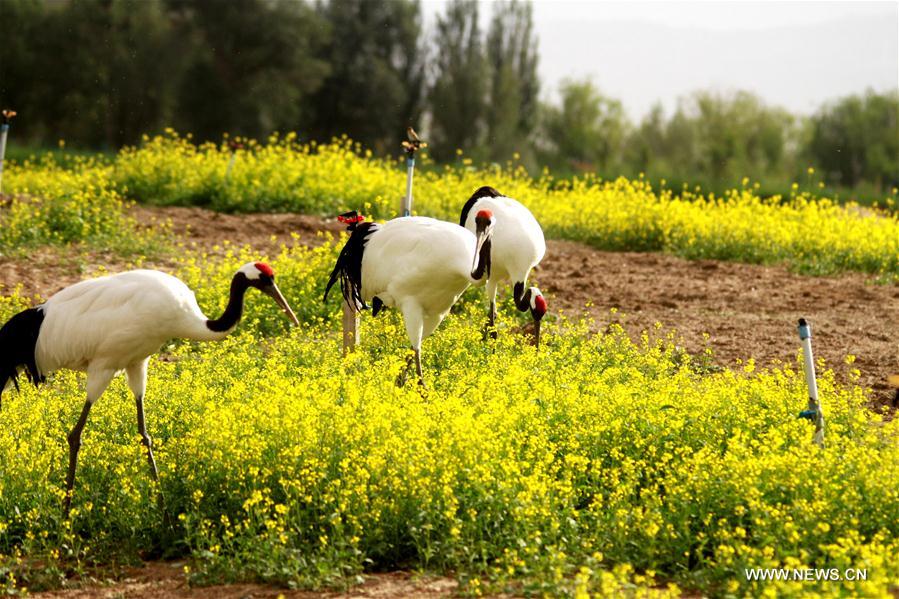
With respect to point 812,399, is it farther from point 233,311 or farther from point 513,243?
point 513,243

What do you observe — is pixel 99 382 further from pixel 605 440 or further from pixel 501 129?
pixel 501 129

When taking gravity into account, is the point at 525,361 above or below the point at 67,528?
above

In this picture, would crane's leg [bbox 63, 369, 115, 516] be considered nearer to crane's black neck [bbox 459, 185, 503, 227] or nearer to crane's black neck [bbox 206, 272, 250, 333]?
crane's black neck [bbox 206, 272, 250, 333]

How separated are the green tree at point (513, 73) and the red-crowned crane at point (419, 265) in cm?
3082

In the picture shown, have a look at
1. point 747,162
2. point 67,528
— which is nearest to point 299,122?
point 747,162

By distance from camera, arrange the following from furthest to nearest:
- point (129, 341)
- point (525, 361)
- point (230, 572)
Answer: point (525, 361), point (129, 341), point (230, 572)

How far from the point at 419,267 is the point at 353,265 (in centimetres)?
96

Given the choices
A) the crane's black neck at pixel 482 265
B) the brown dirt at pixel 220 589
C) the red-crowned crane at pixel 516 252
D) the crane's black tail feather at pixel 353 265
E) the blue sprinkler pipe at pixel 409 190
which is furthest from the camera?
the blue sprinkler pipe at pixel 409 190

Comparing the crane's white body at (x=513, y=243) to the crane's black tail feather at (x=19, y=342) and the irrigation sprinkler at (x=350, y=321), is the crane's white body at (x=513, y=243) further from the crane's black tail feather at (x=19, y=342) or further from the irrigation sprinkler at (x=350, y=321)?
the crane's black tail feather at (x=19, y=342)

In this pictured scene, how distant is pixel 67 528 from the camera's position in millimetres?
6102

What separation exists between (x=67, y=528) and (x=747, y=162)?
144 ft

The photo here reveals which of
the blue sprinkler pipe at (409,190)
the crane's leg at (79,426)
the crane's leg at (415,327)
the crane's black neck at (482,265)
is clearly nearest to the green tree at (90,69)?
the blue sprinkler pipe at (409,190)

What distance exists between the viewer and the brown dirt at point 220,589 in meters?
5.39

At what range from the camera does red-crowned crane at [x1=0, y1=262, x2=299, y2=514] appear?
21.8 ft
